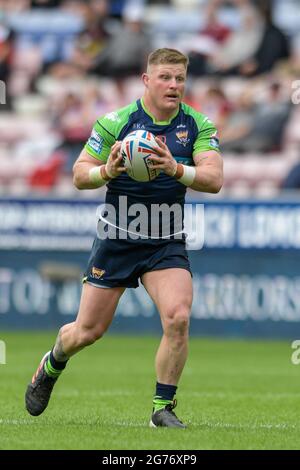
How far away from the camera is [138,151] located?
805 centimetres

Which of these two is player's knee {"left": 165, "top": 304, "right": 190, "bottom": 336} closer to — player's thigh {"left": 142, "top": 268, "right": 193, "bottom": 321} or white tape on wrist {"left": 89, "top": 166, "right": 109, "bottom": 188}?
player's thigh {"left": 142, "top": 268, "right": 193, "bottom": 321}

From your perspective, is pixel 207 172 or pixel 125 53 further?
pixel 125 53

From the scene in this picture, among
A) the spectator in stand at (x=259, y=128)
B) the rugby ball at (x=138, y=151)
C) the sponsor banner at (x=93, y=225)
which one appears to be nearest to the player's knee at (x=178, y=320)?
the rugby ball at (x=138, y=151)

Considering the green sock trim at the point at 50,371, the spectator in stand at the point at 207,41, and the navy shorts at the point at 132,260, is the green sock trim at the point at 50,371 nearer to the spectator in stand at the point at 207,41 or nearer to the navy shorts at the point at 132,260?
the navy shorts at the point at 132,260

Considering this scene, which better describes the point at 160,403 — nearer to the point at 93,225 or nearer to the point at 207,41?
the point at 93,225

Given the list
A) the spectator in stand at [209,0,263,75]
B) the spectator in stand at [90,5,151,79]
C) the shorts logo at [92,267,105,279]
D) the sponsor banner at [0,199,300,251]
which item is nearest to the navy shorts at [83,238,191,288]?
the shorts logo at [92,267,105,279]

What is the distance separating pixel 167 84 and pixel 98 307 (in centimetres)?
156

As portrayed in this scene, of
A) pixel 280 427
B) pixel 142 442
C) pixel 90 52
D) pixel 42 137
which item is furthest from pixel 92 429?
pixel 90 52

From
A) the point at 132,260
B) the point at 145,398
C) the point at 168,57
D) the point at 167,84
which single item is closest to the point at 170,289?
the point at 132,260

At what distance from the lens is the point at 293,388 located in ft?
40.2

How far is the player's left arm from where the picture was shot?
8.35 metres

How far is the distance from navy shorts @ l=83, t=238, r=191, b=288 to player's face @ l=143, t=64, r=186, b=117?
933 millimetres

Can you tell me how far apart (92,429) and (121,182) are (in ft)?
5.55

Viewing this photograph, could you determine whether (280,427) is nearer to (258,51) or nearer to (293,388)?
(293,388)
